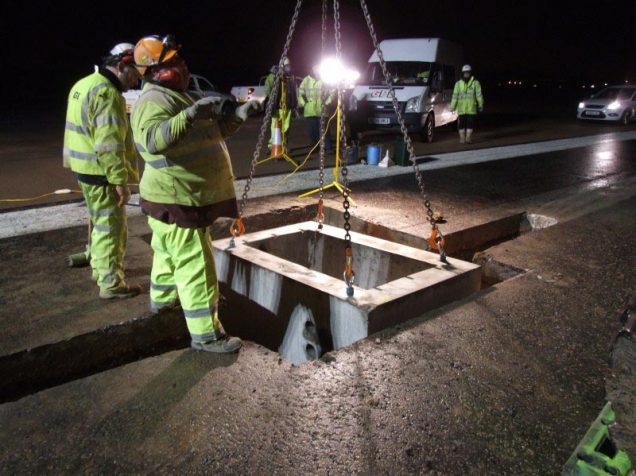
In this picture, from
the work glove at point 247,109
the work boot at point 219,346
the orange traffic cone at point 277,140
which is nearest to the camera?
the work glove at point 247,109

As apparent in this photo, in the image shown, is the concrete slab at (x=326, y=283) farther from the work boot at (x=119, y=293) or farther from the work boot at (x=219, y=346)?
the work boot at (x=119, y=293)

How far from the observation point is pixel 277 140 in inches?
393

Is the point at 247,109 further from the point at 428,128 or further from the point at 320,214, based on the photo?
the point at 428,128

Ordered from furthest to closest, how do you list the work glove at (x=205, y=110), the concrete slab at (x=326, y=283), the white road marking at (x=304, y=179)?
the white road marking at (x=304, y=179), the concrete slab at (x=326, y=283), the work glove at (x=205, y=110)

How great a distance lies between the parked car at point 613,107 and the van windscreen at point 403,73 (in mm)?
9802

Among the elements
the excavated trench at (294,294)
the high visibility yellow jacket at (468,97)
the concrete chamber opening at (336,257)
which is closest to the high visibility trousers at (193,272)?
the excavated trench at (294,294)

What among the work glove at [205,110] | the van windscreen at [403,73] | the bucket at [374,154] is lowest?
the bucket at [374,154]

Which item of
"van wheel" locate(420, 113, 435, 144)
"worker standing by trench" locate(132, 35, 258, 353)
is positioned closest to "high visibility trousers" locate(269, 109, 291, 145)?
"van wheel" locate(420, 113, 435, 144)

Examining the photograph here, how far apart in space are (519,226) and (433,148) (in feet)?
21.6

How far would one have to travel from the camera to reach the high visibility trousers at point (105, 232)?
3783 millimetres

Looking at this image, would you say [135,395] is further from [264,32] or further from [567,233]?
[264,32]

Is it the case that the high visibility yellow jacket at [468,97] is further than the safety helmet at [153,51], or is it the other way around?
the high visibility yellow jacket at [468,97]

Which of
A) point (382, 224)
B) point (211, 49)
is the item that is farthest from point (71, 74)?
point (382, 224)

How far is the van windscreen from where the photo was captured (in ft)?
43.0
